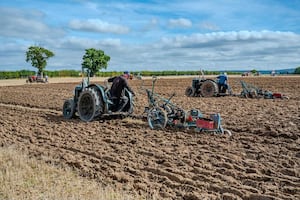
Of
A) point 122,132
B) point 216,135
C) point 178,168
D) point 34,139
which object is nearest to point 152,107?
point 122,132

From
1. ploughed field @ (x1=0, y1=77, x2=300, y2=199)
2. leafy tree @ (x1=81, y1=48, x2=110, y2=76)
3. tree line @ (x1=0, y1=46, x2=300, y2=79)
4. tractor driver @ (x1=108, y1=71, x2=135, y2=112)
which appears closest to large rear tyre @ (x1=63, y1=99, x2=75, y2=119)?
ploughed field @ (x1=0, y1=77, x2=300, y2=199)

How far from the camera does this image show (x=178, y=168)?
5844 mm

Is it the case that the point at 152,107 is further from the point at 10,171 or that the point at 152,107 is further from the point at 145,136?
the point at 10,171

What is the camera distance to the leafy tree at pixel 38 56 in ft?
209

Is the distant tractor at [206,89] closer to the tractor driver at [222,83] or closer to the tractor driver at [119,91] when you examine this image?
the tractor driver at [222,83]

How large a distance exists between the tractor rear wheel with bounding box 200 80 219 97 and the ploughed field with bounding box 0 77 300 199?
699cm

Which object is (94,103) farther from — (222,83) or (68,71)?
(68,71)

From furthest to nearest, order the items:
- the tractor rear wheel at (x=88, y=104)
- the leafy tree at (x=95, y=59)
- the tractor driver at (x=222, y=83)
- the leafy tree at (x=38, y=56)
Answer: the leafy tree at (x=95, y=59)
the leafy tree at (x=38, y=56)
the tractor driver at (x=222, y=83)
the tractor rear wheel at (x=88, y=104)

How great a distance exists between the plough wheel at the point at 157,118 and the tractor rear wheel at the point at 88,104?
1687 millimetres

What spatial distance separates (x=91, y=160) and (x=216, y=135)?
3.14 m

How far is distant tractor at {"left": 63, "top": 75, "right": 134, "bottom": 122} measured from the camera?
10156mm

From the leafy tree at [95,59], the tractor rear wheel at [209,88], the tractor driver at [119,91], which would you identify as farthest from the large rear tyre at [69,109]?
the leafy tree at [95,59]

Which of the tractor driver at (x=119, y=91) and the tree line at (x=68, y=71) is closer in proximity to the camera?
the tractor driver at (x=119, y=91)

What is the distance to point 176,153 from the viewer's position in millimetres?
6758
